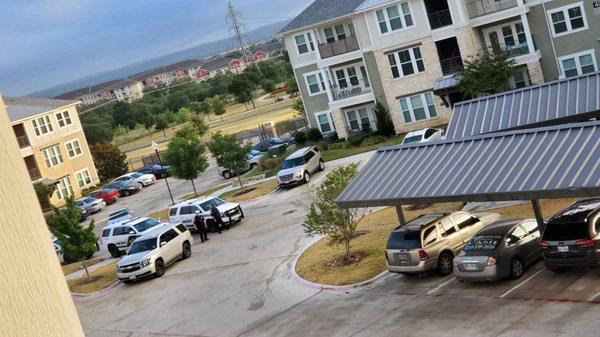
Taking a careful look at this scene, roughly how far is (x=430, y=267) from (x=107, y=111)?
152 m

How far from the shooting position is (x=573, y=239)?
17172 mm

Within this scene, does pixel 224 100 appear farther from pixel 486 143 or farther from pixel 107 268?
pixel 486 143

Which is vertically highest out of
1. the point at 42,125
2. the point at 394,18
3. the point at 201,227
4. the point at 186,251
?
the point at 42,125

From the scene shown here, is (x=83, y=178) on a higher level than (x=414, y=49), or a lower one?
lower

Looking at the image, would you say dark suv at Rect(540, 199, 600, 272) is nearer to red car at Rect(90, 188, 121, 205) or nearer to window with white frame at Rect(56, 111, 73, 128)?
red car at Rect(90, 188, 121, 205)

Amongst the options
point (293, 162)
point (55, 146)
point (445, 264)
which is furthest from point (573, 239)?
point (55, 146)

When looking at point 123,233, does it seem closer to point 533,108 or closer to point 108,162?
point 533,108

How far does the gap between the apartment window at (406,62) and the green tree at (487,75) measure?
5653mm

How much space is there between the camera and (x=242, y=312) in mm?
22375

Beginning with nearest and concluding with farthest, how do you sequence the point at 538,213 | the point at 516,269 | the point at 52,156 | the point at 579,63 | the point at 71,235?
1. the point at 516,269
2. the point at 538,213
3. the point at 71,235
4. the point at 579,63
5. the point at 52,156

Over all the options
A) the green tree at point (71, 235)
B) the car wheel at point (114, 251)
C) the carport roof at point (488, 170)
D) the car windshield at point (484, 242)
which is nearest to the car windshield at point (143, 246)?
the green tree at point (71, 235)

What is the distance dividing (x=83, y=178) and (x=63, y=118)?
18.6 feet

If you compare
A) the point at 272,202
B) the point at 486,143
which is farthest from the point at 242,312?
the point at 272,202

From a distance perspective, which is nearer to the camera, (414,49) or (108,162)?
(414,49)
